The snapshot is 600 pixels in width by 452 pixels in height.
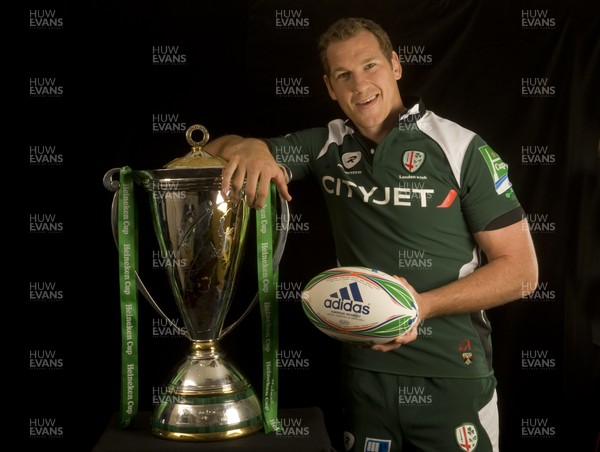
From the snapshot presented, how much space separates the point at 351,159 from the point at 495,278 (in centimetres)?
50

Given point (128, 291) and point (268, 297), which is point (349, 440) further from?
point (128, 291)

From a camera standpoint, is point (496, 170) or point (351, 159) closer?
point (496, 170)

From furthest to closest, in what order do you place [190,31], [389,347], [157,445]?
[190,31]
[389,347]
[157,445]

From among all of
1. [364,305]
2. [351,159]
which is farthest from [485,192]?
[364,305]

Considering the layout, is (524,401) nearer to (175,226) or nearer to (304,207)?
(304,207)

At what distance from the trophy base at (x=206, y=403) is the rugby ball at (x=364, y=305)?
0.82 feet

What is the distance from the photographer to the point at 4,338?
7.88 feet

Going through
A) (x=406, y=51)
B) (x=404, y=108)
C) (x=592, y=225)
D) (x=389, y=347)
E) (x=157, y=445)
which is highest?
(x=406, y=51)

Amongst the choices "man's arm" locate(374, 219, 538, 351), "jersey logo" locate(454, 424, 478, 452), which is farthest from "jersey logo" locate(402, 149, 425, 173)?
"jersey logo" locate(454, 424, 478, 452)

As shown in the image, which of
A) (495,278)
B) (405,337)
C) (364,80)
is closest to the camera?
(405,337)

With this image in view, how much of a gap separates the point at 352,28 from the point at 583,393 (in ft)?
4.44

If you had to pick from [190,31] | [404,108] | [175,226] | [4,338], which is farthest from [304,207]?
[4,338]

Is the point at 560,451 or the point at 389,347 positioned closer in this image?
the point at 389,347

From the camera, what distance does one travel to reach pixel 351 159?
210cm
